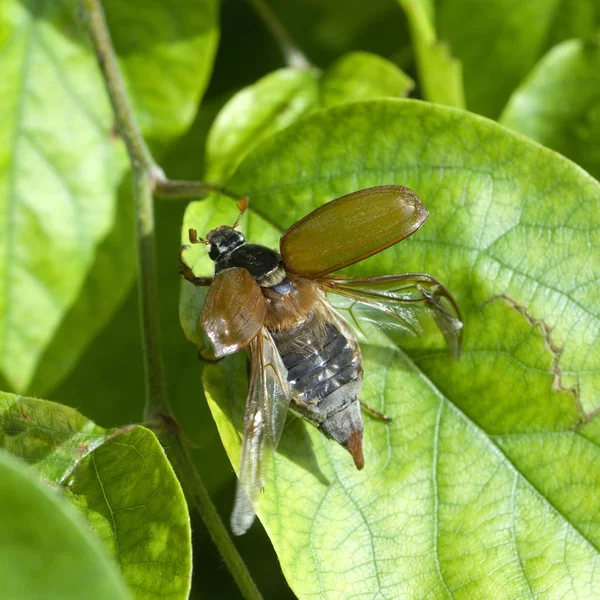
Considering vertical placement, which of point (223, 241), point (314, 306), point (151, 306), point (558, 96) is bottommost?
point (151, 306)

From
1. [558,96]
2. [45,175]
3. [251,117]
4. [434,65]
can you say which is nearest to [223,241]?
[251,117]

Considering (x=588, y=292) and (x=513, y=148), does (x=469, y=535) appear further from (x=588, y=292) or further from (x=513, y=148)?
(x=513, y=148)

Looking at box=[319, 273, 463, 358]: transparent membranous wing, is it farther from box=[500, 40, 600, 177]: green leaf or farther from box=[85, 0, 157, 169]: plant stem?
box=[500, 40, 600, 177]: green leaf

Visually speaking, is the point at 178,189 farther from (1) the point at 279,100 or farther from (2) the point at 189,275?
(1) the point at 279,100

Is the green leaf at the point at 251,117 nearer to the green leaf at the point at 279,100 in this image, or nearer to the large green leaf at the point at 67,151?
the green leaf at the point at 279,100

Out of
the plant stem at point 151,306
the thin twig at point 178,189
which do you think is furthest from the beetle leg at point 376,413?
the thin twig at point 178,189
